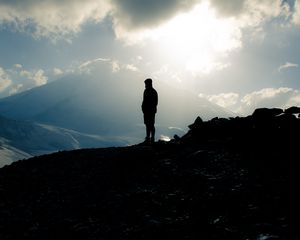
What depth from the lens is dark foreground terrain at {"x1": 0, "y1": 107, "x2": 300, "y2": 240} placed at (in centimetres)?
1321

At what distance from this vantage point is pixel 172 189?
16.7 m

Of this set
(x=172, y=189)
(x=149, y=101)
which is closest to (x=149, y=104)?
(x=149, y=101)

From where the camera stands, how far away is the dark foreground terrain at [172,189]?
520 inches

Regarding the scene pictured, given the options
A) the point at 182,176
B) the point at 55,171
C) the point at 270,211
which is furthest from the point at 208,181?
the point at 55,171

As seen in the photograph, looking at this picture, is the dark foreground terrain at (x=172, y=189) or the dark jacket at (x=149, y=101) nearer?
the dark foreground terrain at (x=172, y=189)

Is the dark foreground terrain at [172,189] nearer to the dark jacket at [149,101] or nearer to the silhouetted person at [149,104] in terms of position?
the silhouetted person at [149,104]

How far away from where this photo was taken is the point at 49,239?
45.0 ft

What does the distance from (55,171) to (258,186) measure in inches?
409

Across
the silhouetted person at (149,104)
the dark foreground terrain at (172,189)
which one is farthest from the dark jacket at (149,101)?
the dark foreground terrain at (172,189)

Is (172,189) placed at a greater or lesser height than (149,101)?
lesser

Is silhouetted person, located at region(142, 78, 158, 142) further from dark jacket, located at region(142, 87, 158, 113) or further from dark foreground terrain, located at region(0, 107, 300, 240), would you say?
dark foreground terrain, located at region(0, 107, 300, 240)

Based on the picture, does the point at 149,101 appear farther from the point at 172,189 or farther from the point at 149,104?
the point at 172,189

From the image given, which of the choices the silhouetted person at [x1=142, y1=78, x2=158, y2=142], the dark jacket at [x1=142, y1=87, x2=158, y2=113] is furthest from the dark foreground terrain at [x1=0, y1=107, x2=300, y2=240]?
the dark jacket at [x1=142, y1=87, x2=158, y2=113]

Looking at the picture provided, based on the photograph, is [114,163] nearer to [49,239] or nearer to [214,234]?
[49,239]
